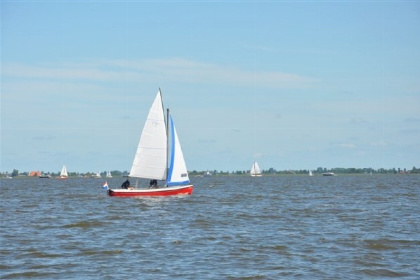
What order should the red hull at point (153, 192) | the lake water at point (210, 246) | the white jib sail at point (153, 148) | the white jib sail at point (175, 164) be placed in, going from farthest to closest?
the white jib sail at point (175, 164)
the white jib sail at point (153, 148)
the red hull at point (153, 192)
the lake water at point (210, 246)

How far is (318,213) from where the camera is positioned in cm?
4984

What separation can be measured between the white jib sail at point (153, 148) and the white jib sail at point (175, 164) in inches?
32.7

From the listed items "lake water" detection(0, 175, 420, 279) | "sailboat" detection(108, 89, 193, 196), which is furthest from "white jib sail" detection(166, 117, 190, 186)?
"lake water" detection(0, 175, 420, 279)

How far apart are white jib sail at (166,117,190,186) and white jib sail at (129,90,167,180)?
0.83 meters

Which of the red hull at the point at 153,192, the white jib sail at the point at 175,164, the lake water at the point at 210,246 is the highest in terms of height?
the white jib sail at the point at 175,164

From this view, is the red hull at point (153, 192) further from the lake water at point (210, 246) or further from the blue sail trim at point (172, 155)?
the lake water at point (210, 246)

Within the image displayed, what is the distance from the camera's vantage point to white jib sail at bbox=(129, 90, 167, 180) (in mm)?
64938

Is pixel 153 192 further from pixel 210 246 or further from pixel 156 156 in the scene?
pixel 210 246

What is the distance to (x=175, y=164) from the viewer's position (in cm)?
6656

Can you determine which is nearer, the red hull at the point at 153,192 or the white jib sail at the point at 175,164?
the red hull at the point at 153,192

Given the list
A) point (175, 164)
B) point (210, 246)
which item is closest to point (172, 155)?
point (175, 164)

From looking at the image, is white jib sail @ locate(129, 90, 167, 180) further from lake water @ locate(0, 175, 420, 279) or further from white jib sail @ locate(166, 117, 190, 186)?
lake water @ locate(0, 175, 420, 279)

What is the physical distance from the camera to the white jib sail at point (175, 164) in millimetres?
66188

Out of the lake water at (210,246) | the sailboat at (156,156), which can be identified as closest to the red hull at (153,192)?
the sailboat at (156,156)
